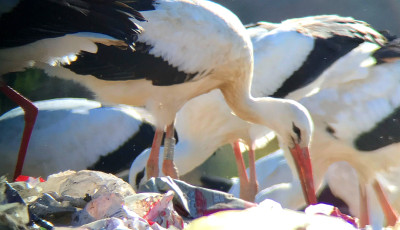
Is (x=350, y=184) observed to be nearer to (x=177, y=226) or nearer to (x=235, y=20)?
(x=235, y=20)

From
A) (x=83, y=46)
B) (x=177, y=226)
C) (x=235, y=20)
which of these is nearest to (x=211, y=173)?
(x=235, y=20)

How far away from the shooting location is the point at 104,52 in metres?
3.94

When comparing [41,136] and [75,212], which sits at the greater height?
[75,212]

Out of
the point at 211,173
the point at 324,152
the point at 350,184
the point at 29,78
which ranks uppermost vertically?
the point at 324,152

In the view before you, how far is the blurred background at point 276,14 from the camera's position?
7.85 meters

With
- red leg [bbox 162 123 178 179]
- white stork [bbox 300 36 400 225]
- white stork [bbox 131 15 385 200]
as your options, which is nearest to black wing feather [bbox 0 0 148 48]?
red leg [bbox 162 123 178 179]

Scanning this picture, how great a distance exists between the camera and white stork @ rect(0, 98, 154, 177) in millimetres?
5203

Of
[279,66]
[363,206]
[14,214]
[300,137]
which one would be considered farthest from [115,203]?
[363,206]

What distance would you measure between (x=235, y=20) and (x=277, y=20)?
449 cm

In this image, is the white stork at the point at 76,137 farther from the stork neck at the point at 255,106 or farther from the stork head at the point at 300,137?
the stork head at the point at 300,137

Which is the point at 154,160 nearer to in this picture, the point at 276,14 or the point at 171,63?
the point at 171,63

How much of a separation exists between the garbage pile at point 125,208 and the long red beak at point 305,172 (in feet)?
5.23

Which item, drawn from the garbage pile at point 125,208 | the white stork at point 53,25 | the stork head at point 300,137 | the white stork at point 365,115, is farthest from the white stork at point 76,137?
the garbage pile at point 125,208

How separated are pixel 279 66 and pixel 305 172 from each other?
2.91ft
